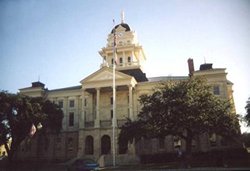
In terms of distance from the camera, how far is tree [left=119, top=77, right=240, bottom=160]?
1098 inches

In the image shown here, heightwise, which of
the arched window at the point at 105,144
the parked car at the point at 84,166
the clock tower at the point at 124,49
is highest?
the clock tower at the point at 124,49

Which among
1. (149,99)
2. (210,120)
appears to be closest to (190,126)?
(210,120)

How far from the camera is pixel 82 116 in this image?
1729 inches

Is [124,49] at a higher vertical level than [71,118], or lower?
higher

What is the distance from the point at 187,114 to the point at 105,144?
20.4 m

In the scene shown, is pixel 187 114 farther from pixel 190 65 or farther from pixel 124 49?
pixel 124 49

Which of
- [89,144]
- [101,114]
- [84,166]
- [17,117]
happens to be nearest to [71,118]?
[101,114]

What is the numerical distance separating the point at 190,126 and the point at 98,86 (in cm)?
2090

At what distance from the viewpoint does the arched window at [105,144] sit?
143 ft

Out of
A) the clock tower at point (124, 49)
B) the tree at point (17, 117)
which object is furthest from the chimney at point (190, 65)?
the tree at point (17, 117)

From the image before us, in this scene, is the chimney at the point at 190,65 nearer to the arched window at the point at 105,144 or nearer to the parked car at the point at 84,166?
the arched window at the point at 105,144

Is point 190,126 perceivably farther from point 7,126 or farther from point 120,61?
point 120,61

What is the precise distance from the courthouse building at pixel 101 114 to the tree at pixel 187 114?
9729 mm

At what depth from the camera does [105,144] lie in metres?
43.8
